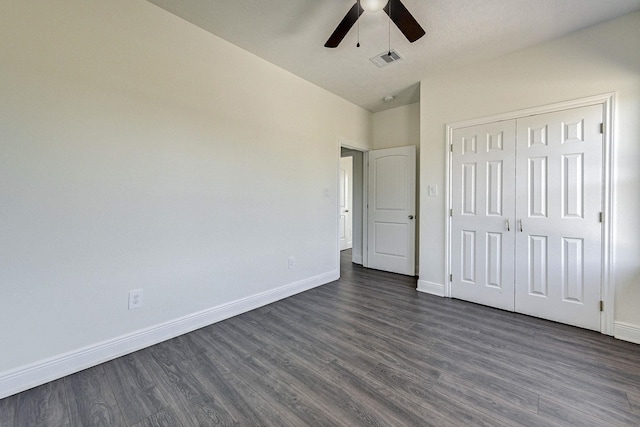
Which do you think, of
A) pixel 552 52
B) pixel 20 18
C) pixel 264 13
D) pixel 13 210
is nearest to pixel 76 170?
pixel 13 210

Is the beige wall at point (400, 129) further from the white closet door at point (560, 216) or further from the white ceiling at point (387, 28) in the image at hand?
the white closet door at point (560, 216)

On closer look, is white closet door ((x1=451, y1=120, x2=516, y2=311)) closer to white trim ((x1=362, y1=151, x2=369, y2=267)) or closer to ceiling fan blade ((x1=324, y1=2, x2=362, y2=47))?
white trim ((x1=362, y1=151, x2=369, y2=267))

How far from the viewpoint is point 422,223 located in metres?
3.37

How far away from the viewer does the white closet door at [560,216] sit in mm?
2289

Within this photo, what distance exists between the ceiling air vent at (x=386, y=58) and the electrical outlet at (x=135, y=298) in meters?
3.04

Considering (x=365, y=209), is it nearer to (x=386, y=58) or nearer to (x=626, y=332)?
(x=386, y=58)

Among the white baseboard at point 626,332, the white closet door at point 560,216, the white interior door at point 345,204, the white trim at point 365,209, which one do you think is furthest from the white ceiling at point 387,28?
the white interior door at point 345,204

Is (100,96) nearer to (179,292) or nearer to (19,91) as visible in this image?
(19,91)

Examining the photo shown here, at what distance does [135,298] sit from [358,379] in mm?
1756

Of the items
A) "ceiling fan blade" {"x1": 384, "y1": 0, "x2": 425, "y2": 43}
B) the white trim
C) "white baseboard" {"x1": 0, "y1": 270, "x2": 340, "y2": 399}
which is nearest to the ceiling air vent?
"ceiling fan blade" {"x1": 384, "y1": 0, "x2": 425, "y2": 43}

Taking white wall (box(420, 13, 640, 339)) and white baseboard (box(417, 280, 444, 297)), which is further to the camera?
white baseboard (box(417, 280, 444, 297))

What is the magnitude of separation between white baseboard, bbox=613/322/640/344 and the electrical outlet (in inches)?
154

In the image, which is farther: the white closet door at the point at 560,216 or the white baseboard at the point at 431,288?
the white baseboard at the point at 431,288

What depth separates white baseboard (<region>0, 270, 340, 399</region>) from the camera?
1.58m
